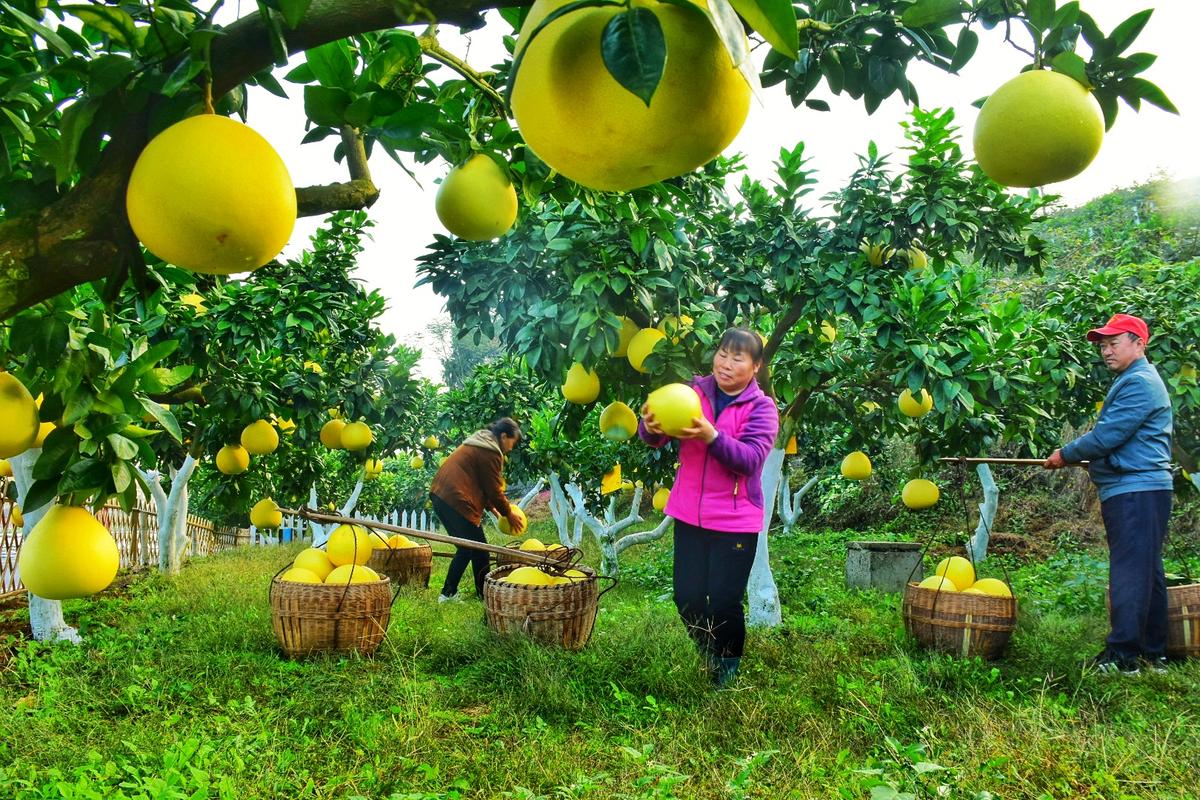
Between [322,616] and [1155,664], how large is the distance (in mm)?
3858

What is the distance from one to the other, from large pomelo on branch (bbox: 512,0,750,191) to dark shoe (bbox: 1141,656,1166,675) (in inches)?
147

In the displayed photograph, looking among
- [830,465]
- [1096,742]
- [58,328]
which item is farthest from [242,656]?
[830,465]

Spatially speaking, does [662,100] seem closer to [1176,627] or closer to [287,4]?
[287,4]

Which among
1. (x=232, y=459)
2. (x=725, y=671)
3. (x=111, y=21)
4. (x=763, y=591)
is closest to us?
(x=111, y=21)

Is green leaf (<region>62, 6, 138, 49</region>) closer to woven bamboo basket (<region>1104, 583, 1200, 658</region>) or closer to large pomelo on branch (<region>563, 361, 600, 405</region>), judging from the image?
large pomelo on branch (<region>563, 361, 600, 405</region>)

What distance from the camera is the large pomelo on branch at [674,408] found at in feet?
8.22

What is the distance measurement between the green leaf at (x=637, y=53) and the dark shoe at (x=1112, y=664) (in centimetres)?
361

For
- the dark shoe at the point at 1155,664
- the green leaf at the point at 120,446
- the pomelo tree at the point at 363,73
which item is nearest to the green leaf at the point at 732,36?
the pomelo tree at the point at 363,73

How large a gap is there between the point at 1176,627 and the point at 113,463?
14.1ft

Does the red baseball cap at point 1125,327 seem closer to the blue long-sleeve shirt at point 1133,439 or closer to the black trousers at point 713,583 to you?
the blue long-sleeve shirt at point 1133,439

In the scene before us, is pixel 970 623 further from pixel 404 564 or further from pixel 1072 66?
pixel 404 564

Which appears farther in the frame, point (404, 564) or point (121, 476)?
point (404, 564)

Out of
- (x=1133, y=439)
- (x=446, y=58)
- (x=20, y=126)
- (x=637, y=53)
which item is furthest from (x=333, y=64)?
(x=1133, y=439)

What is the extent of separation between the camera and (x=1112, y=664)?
3.25m
